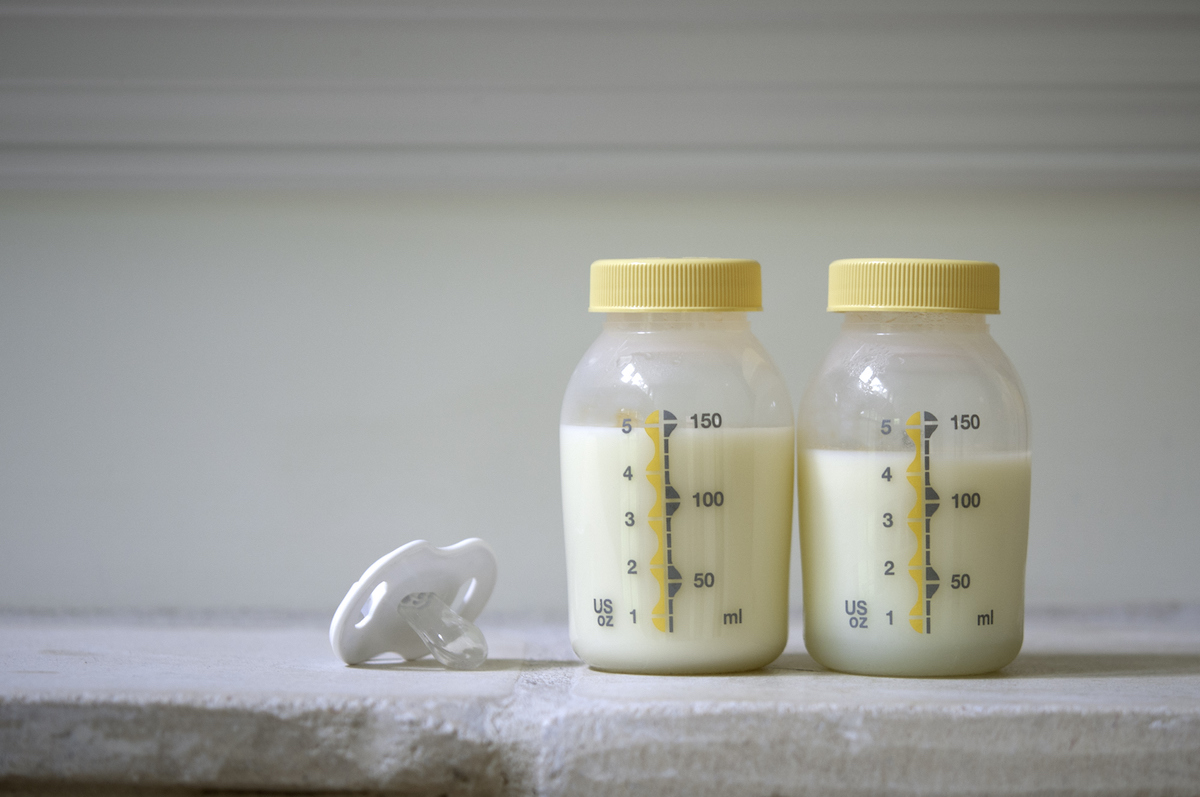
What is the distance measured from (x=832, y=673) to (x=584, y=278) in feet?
1.45

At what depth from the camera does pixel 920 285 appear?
2.33 ft

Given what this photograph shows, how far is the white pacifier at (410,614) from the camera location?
0.76 meters

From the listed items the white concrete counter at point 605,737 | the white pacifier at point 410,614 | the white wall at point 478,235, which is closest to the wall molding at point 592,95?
the white wall at point 478,235

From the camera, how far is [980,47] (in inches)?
38.2

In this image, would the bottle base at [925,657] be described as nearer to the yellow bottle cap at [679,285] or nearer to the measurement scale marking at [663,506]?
the measurement scale marking at [663,506]

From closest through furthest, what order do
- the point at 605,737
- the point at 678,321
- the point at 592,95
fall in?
the point at 605,737, the point at 678,321, the point at 592,95

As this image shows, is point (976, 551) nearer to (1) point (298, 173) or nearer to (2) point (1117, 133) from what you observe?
(2) point (1117, 133)

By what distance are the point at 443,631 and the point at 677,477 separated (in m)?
0.22

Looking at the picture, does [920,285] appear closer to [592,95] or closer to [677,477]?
[677,477]

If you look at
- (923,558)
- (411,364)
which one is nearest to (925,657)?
(923,558)

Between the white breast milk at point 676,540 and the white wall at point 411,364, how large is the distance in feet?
0.93

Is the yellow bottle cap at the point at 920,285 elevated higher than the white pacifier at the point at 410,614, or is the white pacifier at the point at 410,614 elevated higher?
the yellow bottle cap at the point at 920,285

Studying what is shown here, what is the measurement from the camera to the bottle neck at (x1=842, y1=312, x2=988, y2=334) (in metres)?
0.74

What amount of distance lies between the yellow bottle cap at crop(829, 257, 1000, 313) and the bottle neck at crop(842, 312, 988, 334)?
0.8 inches
